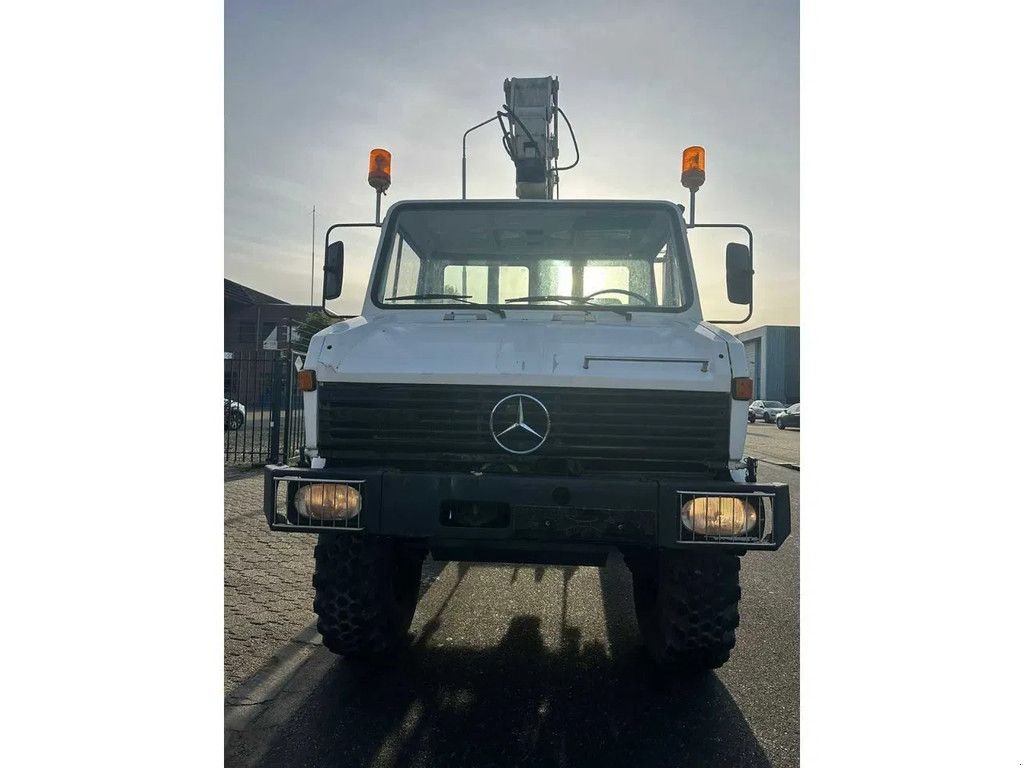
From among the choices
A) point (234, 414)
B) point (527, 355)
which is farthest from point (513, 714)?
point (234, 414)

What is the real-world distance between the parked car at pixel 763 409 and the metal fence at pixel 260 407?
6.28m

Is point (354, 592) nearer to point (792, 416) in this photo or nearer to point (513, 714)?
point (513, 714)

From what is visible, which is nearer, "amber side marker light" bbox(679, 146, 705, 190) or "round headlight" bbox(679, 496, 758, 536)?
"round headlight" bbox(679, 496, 758, 536)

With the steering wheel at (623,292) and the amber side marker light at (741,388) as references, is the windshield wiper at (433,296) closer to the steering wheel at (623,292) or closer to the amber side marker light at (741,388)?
the steering wheel at (623,292)

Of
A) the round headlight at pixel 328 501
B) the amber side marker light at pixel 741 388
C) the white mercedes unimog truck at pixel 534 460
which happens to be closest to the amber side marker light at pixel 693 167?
the white mercedes unimog truck at pixel 534 460

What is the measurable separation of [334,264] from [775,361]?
6.91ft

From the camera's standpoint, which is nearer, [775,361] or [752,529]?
[752,529]

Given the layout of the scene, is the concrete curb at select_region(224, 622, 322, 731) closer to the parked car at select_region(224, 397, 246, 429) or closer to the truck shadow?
the truck shadow

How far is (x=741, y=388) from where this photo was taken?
2594mm

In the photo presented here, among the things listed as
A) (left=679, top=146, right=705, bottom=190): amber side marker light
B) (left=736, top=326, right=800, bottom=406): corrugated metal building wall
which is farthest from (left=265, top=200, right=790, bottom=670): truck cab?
(left=679, top=146, right=705, bottom=190): amber side marker light

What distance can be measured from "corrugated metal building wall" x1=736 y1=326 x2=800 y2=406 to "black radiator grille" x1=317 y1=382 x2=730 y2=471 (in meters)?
0.26

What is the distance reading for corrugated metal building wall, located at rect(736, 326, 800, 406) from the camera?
260 centimetres
